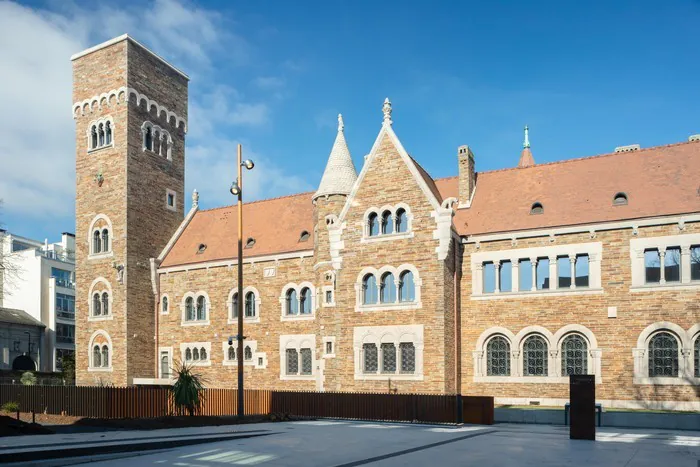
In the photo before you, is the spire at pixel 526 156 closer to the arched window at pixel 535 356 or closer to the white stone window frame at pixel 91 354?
the arched window at pixel 535 356

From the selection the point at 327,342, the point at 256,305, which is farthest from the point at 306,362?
the point at 256,305

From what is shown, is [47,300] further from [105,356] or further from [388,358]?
[388,358]

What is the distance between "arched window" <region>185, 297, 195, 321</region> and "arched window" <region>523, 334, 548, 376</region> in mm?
21172

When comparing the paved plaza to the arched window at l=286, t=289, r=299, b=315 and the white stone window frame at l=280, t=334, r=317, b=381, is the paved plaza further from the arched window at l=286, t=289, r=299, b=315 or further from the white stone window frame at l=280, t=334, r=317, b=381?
the arched window at l=286, t=289, r=299, b=315

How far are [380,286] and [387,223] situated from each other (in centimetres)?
317

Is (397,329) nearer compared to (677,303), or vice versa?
(677,303)

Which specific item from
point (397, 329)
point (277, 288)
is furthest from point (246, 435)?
point (277, 288)

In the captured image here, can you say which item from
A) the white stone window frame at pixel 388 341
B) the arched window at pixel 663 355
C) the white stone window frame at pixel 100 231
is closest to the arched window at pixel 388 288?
the white stone window frame at pixel 388 341

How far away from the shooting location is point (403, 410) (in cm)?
2450

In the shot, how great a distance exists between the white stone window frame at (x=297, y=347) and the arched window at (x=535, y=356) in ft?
38.0

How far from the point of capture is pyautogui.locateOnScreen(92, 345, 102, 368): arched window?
4259 centimetres

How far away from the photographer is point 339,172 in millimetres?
36594

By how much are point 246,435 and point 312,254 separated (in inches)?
771

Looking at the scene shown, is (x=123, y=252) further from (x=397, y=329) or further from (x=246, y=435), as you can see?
(x=246, y=435)
